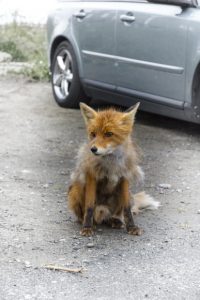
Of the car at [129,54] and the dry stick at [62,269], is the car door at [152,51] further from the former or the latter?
the dry stick at [62,269]

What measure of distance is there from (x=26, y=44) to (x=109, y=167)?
35.6 ft

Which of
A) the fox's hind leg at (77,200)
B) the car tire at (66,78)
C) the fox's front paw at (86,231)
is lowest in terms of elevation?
the car tire at (66,78)

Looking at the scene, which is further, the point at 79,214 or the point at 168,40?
the point at 168,40

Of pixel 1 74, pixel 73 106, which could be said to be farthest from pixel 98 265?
pixel 1 74

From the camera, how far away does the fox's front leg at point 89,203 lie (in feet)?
17.8

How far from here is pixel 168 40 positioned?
8.30 m

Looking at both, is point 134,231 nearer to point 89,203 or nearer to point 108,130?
Result: point 89,203

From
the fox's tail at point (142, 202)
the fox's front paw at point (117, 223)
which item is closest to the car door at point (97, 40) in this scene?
the fox's tail at point (142, 202)

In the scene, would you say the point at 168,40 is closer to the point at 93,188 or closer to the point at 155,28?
the point at 155,28

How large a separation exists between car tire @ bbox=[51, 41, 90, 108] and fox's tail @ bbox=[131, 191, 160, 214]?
4.36m

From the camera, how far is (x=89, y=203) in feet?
17.8

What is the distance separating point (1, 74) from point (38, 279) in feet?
29.2

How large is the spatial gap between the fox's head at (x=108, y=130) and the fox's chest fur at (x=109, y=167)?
86mm

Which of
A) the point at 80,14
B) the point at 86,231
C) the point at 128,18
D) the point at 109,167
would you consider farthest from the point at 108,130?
the point at 80,14
